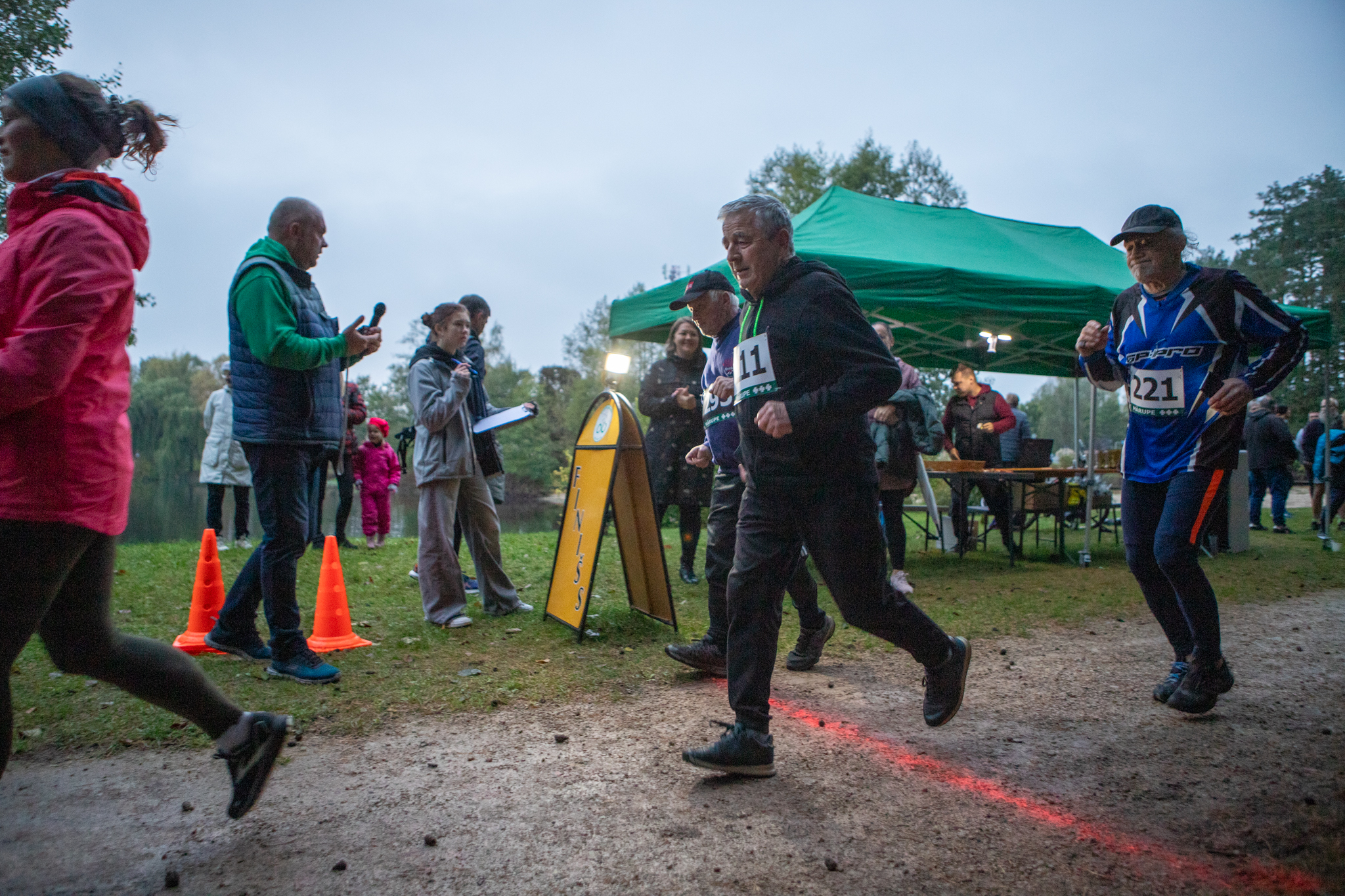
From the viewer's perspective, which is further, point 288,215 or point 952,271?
point 952,271

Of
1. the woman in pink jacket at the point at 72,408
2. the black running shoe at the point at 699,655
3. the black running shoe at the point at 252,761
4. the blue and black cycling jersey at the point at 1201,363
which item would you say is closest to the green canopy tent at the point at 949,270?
the blue and black cycling jersey at the point at 1201,363

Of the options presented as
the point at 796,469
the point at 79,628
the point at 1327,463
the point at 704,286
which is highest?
the point at 704,286

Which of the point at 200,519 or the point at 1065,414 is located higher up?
the point at 1065,414

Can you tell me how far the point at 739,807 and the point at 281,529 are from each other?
2561mm

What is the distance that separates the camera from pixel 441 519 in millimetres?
5316

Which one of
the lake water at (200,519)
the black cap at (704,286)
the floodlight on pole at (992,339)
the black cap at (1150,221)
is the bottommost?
the lake water at (200,519)

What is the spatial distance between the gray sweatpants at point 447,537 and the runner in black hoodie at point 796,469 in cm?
290

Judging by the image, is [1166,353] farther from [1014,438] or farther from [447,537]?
[1014,438]

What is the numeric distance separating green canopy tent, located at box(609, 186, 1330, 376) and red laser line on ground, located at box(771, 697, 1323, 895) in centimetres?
509

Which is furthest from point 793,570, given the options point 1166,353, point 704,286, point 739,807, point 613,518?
point 613,518

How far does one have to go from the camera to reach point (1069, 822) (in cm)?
243

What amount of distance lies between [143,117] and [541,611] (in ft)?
13.4

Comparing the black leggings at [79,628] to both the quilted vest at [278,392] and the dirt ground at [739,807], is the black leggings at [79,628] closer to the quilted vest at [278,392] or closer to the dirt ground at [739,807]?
the dirt ground at [739,807]

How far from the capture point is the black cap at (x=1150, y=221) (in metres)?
3.63
